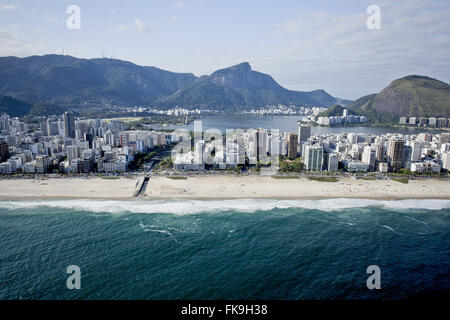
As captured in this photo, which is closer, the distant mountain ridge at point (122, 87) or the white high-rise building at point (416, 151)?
the white high-rise building at point (416, 151)

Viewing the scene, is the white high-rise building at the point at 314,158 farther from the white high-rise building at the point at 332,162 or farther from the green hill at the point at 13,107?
the green hill at the point at 13,107

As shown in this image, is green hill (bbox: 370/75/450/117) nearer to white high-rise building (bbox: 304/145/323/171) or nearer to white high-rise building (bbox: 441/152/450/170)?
white high-rise building (bbox: 441/152/450/170)

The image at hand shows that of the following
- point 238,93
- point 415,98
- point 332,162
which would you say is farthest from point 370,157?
point 238,93

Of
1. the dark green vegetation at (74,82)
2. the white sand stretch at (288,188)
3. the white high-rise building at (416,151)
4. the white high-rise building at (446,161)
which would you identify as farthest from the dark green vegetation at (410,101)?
the dark green vegetation at (74,82)

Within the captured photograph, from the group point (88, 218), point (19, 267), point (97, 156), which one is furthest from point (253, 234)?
point (97, 156)

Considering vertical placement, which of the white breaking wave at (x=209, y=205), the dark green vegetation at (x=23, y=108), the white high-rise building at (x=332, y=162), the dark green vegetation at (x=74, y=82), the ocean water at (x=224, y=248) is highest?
the dark green vegetation at (x=74, y=82)

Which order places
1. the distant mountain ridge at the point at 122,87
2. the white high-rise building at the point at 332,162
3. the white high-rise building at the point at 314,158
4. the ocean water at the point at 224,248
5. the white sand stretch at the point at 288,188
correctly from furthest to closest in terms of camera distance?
the distant mountain ridge at the point at 122,87
the white high-rise building at the point at 332,162
the white high-rise building at the point at 314,158
the white sand stretch at the point at 288,188
the ocean water at the point at 224,248
